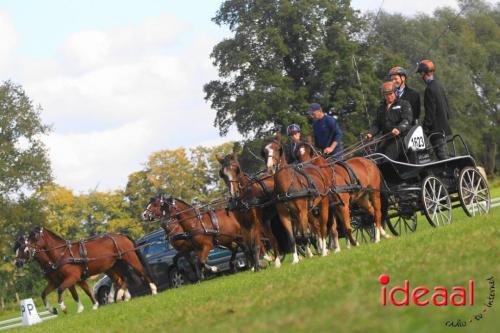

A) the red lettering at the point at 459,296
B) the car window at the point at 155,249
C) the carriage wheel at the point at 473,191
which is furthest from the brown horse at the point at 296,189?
the car window at the point at 155,249

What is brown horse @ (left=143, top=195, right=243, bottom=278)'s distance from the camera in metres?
19.6

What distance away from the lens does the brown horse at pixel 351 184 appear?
627 inches

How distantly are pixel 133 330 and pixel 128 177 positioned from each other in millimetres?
74597

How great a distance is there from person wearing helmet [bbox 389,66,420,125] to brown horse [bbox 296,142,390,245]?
1565 mm

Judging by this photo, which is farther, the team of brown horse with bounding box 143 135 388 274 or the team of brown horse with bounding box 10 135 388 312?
the team of brown horse with bounding box 10 135 388 312

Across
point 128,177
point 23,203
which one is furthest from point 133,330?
point 128,177

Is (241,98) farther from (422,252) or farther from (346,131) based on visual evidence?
(422,252)

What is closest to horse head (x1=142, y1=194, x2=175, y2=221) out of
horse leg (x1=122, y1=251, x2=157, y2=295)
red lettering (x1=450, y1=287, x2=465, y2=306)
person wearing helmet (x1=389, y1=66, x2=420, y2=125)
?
horse leg (x1=122, y1=251, x2=157, y2=295)

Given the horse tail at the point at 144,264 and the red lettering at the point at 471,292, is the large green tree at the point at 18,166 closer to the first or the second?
the horse tail at the point at 144,264

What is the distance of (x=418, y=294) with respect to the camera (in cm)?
801

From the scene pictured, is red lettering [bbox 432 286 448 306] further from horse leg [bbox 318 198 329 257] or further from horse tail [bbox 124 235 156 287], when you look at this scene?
horse tail [bbox 124 235 156 287]

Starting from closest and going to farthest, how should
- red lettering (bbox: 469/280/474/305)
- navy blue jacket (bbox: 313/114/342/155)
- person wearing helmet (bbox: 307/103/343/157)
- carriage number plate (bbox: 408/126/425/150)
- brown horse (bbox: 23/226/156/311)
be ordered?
red lettering (bbox: 469/280/474/305) → carriage number plate (bbox: 408/126/425/150) → person wearing helmet (bbox: 307/103/343/157) → navy blue jacket (bbox: 313/114/342/155) → brown horse (bbox: 23/226/156/311)

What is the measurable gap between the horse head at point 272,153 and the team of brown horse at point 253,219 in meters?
0.02

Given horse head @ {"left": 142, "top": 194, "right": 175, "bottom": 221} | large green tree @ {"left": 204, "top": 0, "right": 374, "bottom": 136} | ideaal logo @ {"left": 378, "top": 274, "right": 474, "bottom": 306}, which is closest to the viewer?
ideaal logo @ {"left": 378, "top": 274, "right": 474, "bottom": 306}
